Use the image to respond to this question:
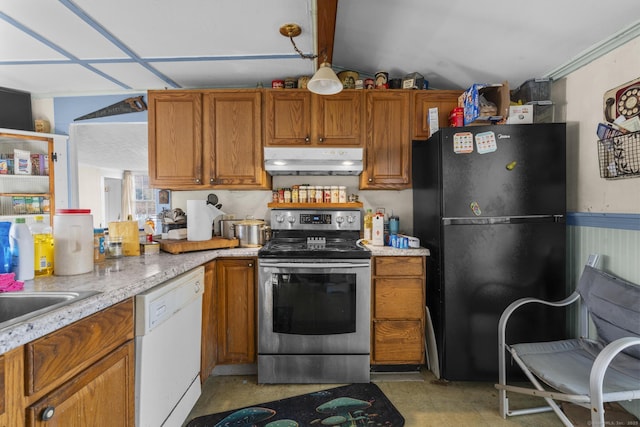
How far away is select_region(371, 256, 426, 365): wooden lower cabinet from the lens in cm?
219

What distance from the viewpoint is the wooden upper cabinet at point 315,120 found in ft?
8.09

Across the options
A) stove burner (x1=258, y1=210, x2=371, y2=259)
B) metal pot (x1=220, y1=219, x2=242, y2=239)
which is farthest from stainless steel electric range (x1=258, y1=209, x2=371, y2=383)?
metal pot (x1=220, y1=219, x2=242, y2=239)

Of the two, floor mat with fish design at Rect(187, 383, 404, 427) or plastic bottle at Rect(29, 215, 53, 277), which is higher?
plastic bottle at Rect(29, 215, 53, 277)

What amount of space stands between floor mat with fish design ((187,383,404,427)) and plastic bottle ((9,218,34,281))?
3.88ft

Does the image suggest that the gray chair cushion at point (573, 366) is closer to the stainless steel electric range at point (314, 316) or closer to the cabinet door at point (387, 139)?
the stainless steel electric range at point (314, 316)

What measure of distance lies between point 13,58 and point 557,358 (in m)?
4.17

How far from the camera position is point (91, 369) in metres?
0.98

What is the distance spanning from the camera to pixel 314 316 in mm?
2100

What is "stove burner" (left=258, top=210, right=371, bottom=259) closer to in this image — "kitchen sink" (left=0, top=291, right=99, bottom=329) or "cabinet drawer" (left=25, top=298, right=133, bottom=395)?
"cabinet drawer" (left=25, top=298, right=133, bottom=395)

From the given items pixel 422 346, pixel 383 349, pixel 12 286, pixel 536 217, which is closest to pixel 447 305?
pixel 422 346

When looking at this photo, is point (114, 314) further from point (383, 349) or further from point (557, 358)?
point (557, 358)

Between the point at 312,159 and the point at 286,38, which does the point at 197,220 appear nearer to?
the point at 312,159

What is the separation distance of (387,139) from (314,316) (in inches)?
58.6

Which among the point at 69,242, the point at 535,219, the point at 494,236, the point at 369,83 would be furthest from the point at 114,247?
the point at 535,219
